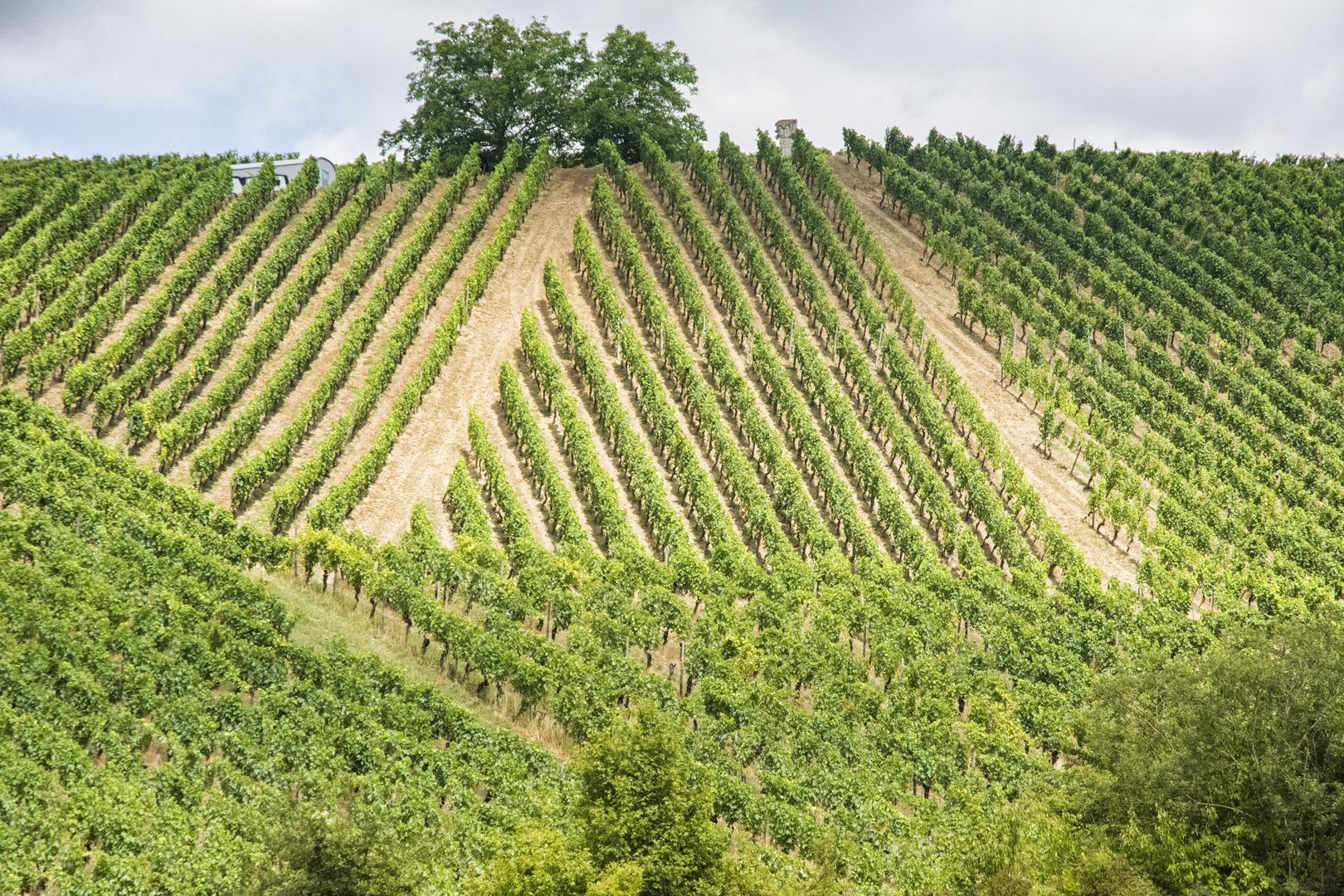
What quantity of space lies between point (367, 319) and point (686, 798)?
37214 mm

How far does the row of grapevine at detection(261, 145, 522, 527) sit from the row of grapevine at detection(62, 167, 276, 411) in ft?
22.8

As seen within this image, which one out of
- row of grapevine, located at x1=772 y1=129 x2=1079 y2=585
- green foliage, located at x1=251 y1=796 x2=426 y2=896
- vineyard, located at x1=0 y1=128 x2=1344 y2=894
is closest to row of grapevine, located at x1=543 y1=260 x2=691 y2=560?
vineyard, located at x1=0 y1=128 x2=1344 y2=894

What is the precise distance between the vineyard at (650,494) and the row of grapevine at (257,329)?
263 mm

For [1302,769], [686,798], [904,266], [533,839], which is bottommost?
[533,839]

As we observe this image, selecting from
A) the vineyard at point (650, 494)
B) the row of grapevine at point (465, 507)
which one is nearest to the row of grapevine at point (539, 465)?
the row of grapevine at point (465, 507)

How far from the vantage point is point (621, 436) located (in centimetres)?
4688

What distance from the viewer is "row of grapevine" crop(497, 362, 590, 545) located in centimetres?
4119

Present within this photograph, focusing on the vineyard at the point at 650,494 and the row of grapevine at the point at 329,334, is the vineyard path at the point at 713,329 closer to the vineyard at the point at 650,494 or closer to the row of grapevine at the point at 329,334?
the vineyard at the point at 650,494

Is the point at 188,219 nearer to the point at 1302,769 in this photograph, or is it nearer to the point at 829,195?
the point at 829,195

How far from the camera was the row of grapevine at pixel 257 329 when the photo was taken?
4150 cm

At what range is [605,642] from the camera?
35000 mm

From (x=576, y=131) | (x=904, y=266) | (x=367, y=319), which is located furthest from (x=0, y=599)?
(x=576, y=131)

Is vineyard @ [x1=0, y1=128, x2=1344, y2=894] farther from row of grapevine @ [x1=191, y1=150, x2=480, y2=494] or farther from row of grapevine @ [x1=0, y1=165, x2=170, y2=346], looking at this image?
row of grapevine @ [x1=0, y1=165, x2=170, y2=346]

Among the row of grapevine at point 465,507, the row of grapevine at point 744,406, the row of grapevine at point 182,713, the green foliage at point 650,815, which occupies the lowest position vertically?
the row of grapevine at point 182,713
